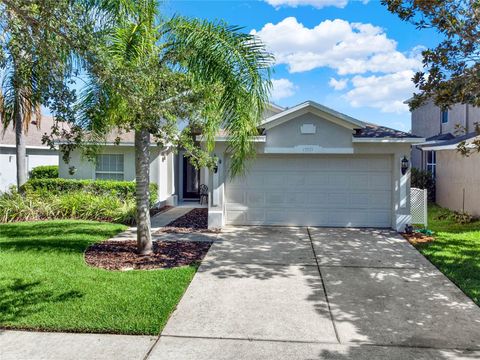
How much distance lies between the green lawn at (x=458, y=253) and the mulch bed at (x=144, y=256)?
4916 millimetres

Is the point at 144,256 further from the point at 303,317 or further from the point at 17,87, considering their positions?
the point at 303,317

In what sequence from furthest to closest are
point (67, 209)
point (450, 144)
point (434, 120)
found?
point (434, 120) → point (450, 144) → point (67, 209)

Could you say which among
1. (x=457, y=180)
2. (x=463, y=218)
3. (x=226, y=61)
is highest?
(x=226, y=61)

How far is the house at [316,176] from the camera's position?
11.6m

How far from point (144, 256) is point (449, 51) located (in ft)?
25.0

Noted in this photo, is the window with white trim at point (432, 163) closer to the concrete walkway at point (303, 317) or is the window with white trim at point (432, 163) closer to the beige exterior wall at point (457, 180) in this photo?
the beige exterior wall at point (457, 180)

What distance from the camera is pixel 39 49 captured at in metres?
5.71

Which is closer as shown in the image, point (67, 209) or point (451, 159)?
point (67, 209)

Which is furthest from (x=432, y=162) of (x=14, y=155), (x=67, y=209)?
(x=14, y=155)

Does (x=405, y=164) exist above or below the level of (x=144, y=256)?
above

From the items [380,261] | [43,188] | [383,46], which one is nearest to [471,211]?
[383,46]

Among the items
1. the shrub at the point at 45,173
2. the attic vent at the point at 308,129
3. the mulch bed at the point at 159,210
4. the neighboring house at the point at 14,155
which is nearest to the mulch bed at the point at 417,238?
the attic vent at the point at 308,129

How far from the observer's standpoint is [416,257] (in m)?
8.68

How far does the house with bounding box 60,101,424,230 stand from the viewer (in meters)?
11.6
